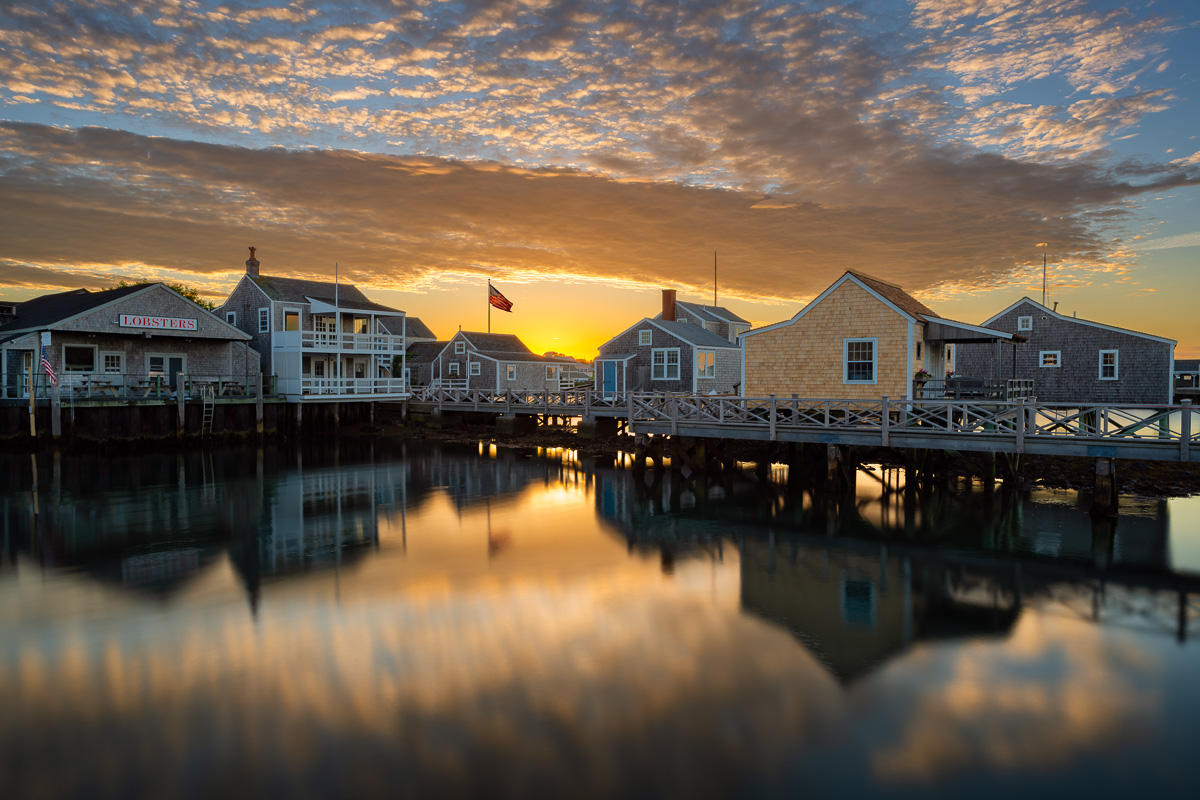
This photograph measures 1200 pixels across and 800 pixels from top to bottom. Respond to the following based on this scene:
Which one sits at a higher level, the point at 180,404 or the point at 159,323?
the point at 159,323

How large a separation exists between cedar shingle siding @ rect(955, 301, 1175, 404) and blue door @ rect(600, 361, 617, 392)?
787 inches

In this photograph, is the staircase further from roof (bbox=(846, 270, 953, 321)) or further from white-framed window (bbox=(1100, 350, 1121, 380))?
white-framed window (bbox=(1100, 350, 1121, 380))

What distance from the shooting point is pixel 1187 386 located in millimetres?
67125

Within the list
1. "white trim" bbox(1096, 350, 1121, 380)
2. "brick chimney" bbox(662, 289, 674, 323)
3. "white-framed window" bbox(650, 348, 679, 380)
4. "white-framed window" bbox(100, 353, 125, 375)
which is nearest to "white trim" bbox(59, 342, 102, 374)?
"white-framed window" bbox(100, 353, 125, 375)

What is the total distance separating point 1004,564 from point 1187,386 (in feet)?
226

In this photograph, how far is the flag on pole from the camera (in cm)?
5266

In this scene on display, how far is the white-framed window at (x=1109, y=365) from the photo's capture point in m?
35.8

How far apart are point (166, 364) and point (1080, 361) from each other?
158 feet

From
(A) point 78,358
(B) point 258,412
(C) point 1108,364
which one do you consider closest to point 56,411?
(A) point 78,358

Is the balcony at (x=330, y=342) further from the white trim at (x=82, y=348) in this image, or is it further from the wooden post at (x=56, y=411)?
the wooden post at (x=56, y=411)

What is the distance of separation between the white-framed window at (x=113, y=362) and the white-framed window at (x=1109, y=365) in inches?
1956

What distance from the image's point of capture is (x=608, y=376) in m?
42.2

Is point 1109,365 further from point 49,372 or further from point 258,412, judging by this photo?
point 49,372

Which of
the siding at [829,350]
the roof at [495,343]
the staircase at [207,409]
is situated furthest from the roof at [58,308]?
the siding at [829,350]
